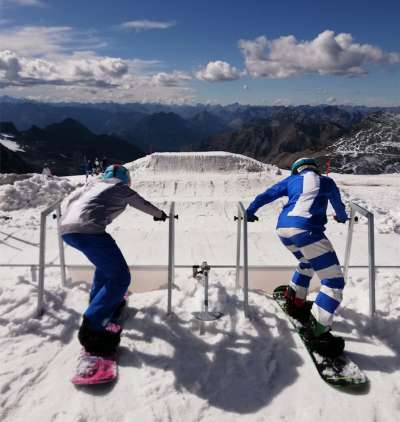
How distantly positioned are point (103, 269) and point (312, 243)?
2243 mm

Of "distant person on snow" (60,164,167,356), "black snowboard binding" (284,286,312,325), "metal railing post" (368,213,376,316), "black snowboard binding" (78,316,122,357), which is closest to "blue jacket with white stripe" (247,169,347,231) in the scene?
"metal railing post" (368,213,376,316)

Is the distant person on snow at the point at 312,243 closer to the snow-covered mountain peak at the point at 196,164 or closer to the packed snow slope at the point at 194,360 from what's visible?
the packed snow slope at the point at 194,360

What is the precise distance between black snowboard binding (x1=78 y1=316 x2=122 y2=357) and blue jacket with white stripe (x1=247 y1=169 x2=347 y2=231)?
7.32 feet

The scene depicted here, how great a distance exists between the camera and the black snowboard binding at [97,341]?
3896mm

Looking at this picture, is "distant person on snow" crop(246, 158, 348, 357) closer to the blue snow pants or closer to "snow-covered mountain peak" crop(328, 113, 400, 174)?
the blue snow pants

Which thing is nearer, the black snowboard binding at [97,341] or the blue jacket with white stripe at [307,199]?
the black snowboard binding at [97,341]

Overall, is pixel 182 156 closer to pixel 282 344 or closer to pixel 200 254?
pixel 200 254

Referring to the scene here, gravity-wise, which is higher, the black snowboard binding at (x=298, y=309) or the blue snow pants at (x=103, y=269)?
the blue snow pants at (x=103, y=269)

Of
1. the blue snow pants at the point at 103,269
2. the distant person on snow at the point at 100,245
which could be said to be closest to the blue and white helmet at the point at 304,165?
the distant person on snow at the point at 100,245

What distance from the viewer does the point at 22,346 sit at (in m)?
4.13

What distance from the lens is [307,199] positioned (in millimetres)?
4230

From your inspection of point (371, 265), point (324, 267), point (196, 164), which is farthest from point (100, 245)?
point (196, 164)

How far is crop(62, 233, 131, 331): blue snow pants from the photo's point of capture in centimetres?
390

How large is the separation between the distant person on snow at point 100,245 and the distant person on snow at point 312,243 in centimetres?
171
